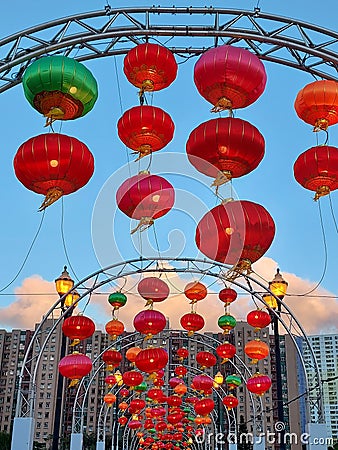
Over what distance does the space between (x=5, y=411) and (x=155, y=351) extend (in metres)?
59.6

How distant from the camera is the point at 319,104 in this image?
637cm

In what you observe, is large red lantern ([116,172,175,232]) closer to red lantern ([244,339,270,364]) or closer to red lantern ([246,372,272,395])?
red lantern ([244,339,270,364])

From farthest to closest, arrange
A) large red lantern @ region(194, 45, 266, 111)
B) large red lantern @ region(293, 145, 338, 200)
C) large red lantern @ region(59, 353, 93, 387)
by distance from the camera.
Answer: large red lantern @ region(59, 353, 93, 387)
large red lantern @ region(293, 145, 338, 200)
large red lantern @ region(194, 45, 266, 111)

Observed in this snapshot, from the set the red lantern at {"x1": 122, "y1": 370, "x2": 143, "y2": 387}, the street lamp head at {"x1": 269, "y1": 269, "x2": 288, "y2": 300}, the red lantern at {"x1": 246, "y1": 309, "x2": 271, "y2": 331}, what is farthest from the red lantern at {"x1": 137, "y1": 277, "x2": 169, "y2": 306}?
the red lantern at {"x1": 122, "y1": 370, "x2": 143, "y2": 387}

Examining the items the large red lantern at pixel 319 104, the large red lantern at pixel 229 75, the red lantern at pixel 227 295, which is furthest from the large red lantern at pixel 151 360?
the large red lantern at pixel 229 75

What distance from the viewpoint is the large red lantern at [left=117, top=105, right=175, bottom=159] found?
5906 mm

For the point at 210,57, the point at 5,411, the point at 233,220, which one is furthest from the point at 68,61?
the point at 5,411

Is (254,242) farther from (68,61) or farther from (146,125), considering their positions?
(68,61)

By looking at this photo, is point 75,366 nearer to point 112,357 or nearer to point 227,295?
point 112,357

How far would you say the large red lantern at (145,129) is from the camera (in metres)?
5.91

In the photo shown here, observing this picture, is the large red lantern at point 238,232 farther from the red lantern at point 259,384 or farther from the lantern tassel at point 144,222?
the red lantern at point 259,384

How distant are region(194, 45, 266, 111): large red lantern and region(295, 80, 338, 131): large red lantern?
3.25ft

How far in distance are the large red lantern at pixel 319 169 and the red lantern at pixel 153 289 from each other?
592 cm

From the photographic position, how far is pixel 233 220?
5973 millimetres
